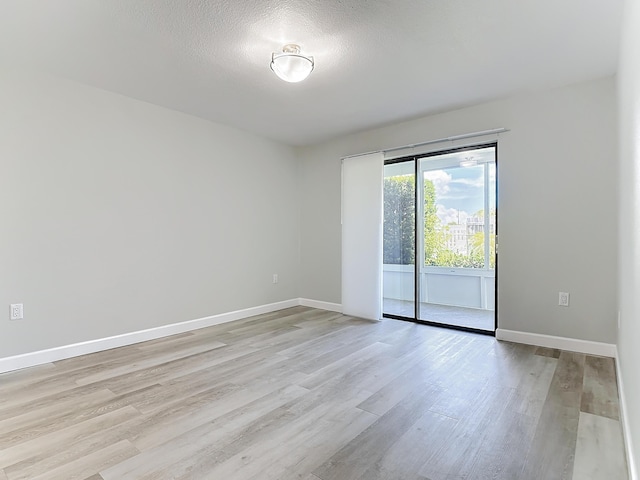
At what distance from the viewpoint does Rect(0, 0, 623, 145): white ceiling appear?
6.72 feet

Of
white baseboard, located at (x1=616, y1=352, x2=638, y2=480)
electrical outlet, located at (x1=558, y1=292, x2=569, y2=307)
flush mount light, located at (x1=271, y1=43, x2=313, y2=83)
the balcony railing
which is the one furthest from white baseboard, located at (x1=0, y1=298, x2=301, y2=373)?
white baseboard, located at (x1=616, y1=352, x2=638, y2=480)

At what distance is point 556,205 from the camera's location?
316cm

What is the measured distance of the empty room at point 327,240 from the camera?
1.76 meters

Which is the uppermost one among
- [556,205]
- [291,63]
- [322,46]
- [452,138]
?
[322,46]

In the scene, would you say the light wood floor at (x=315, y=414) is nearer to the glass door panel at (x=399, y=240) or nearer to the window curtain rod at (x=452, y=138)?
the glass door panel at (x=399, y=240)

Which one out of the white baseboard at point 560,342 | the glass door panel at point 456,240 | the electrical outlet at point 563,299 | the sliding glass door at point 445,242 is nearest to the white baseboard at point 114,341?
the sliding glass door at point 445,242

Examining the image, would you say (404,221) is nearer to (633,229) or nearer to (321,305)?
(321,305)

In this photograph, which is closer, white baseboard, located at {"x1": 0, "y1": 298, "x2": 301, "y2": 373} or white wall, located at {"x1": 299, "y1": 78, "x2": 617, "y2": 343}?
white baseboard, located at {"x1": 0, "y1": 298, "x2": 301, "y2": 373}

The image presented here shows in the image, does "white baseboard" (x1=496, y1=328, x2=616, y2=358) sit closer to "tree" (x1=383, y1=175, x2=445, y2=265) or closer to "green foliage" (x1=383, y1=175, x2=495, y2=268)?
"green foliage" (x1=383, y1=175, x2=495, y2=268)

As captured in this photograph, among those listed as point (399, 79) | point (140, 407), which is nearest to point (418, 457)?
point (140, 407)

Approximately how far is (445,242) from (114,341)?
3.78 metres

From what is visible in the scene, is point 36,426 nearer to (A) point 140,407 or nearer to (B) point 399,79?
(A) point 140,407

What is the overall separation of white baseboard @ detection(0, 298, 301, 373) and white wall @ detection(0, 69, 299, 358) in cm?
7

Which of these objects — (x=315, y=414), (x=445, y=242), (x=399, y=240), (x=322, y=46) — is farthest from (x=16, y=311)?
(x=445, y=242)
